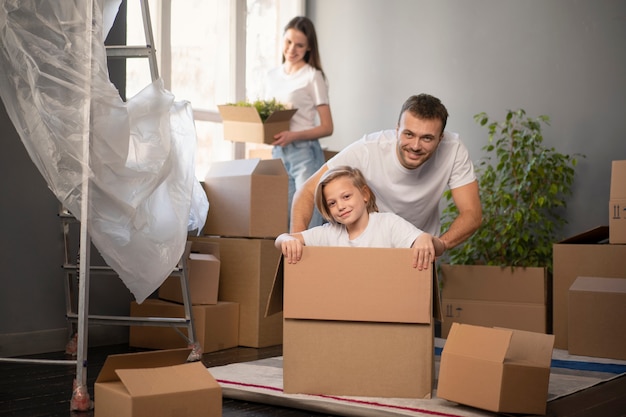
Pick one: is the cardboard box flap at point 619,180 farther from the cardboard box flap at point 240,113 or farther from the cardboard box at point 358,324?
the cardboard box at point 358,324

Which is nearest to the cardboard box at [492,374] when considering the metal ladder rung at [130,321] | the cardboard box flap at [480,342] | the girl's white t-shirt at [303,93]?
the cardboard box flap at [480,342]

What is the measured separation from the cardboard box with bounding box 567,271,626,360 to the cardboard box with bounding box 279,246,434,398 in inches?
52.7

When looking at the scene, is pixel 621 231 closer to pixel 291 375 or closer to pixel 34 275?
pixel 291 375

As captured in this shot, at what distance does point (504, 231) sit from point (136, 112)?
2.04 metres

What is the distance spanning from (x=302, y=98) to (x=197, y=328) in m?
1.26

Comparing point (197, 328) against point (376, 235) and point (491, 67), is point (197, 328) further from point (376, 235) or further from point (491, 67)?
point (491, 67)

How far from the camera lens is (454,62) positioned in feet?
14.7

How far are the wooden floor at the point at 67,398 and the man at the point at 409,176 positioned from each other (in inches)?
25.6

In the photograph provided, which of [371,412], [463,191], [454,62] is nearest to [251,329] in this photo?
[463,191]

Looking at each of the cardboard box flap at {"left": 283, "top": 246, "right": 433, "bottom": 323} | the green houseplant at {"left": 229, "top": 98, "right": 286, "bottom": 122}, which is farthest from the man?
the green houseplant at {"left": 229, "top": 98, "right": 286, "bottom": 122}

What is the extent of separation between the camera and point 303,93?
3.87 meters

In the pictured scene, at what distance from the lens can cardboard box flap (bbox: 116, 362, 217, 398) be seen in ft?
5.94

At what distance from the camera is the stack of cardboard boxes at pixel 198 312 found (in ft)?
10.5

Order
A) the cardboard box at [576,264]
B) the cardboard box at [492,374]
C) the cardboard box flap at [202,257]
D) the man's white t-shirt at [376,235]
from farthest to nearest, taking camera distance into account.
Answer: the cardboard box at [576,264] → the cardboard box flap at [202,257] → the man's white t-shirt at [376,235] → the cardboard box at [492,374]
